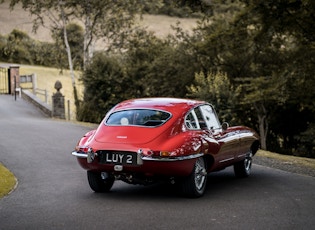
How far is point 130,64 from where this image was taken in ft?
122

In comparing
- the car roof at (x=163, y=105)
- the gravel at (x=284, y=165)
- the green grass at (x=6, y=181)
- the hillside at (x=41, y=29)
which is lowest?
the gravel at (x=284, y=165)

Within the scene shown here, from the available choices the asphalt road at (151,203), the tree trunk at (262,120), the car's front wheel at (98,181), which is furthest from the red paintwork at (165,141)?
the tree trunk at (262,120)

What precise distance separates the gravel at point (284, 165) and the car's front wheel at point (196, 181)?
4003 mm

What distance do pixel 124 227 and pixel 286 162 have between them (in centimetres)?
889

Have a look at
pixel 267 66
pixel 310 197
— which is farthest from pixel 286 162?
pixel 267 66

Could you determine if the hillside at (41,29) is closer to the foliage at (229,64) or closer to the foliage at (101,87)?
the foliage at (229,64)

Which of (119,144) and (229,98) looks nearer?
(119,144)

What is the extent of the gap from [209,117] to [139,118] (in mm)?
1558

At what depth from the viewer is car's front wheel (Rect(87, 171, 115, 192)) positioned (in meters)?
10.3

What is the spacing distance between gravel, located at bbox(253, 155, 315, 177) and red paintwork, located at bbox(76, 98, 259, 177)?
10.9 feet

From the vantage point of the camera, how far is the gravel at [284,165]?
1377 centimetres

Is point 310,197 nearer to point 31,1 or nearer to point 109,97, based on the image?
point 109,97

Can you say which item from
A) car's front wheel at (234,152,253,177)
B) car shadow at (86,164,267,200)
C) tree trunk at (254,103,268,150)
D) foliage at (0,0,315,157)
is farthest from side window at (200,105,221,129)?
tree trunk at (254,103,268,150)

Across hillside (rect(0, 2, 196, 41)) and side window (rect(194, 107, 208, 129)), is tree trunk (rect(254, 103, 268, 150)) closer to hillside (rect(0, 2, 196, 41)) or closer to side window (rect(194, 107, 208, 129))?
side window (rect(194, 107, 208, 129))
